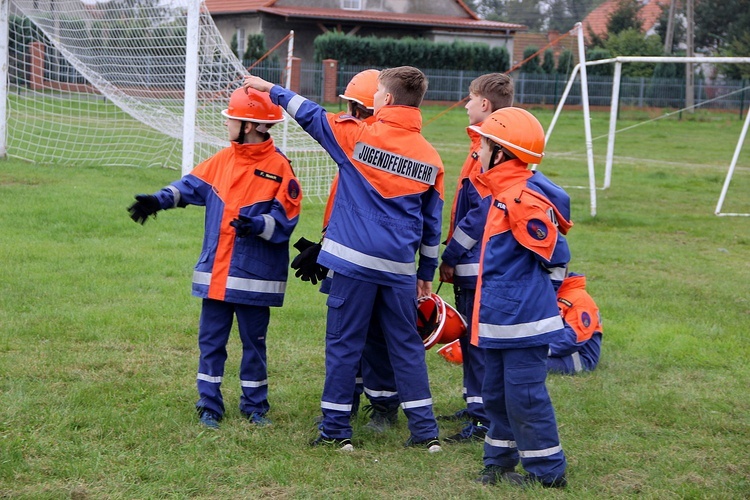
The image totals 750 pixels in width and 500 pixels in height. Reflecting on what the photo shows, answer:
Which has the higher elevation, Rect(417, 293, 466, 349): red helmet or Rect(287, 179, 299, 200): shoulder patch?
Rect(287, 179, 299, 200): shoulder patch

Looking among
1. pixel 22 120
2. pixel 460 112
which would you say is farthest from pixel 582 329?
pixel 460 112

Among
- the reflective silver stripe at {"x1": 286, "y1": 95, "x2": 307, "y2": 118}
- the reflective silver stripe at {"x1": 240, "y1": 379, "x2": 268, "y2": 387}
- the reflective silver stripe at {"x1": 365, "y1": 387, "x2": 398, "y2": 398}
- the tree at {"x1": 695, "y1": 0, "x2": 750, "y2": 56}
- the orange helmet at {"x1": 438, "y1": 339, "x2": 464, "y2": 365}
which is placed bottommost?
the orange helmet at {"x1": 438, "y1": 339, "x2": 464, "y2": 365}

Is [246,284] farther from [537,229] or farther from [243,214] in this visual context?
[537,229]

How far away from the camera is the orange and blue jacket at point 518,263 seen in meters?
4.04

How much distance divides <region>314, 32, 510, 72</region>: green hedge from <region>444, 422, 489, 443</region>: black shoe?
3368cm

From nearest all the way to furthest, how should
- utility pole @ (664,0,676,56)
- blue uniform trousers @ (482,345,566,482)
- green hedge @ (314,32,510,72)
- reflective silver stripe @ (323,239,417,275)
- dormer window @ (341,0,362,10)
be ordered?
blue uniform trousers @ (482,345,566,482) → reflective silver stripe @ (323,239,417,275) → green hedge @ (314,32,510,72) → utility pole @ (664,0,676,56) → dormer window @ (341,0,362,10)

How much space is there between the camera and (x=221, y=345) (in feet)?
16.2

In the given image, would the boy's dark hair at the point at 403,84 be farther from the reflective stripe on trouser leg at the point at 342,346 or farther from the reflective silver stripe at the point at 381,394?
the reflective silver stripe at the point at 381,394

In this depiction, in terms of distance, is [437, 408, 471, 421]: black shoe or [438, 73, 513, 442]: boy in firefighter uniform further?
[437, 408, 471, 421]: black shoe

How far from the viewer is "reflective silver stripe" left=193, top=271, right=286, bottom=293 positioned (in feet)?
15.8

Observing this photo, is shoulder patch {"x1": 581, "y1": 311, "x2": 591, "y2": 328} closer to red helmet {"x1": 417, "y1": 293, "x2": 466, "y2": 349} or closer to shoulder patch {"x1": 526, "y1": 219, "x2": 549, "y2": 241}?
red helmet {"x1": 417, "y1": 293, "x2": 466, "y2": 349}

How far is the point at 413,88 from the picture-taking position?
468 cm

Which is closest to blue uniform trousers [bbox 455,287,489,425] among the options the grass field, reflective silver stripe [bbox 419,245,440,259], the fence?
the grass field

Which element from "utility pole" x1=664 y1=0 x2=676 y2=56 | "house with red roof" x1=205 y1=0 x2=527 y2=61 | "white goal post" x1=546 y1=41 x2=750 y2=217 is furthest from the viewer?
"house with red roof" x1=205 y1=0 x2=527 y2=61
